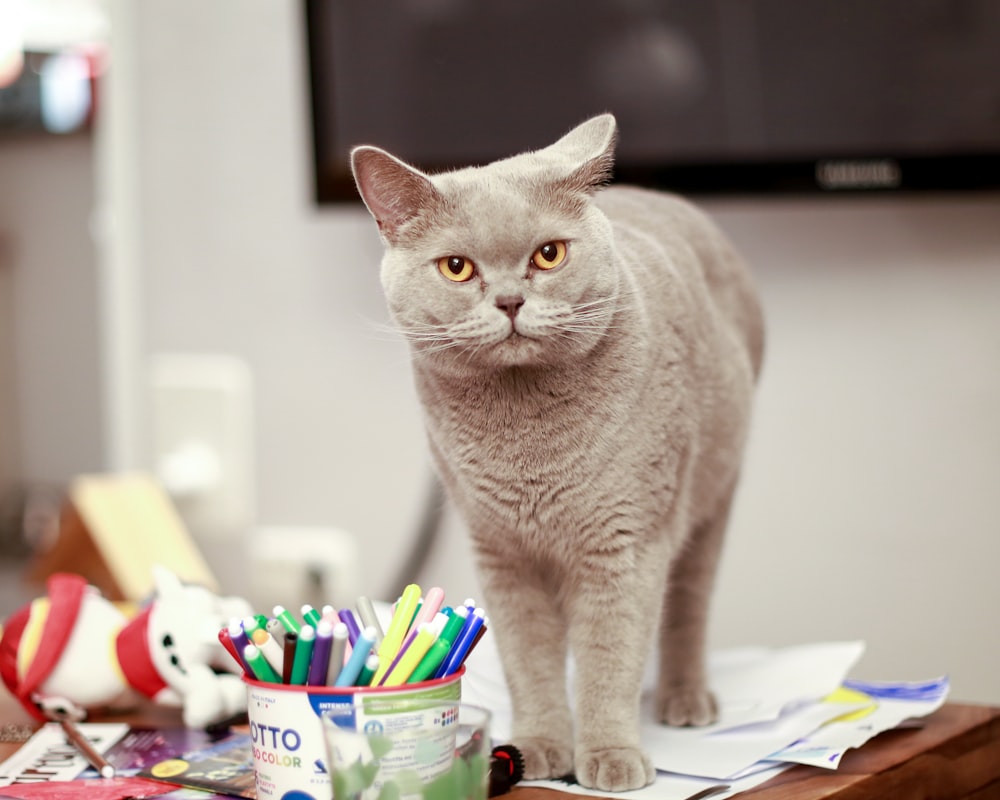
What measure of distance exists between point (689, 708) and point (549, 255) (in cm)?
37

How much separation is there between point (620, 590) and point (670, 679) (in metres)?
0.17

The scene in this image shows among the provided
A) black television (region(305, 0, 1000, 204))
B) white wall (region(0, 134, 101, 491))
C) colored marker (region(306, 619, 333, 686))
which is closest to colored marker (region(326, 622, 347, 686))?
colored marker (region(306, 619, 333, 686))

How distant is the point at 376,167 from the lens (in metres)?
0.72

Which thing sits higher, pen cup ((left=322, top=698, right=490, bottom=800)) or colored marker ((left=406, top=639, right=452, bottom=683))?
colored marker ((left=406, top=639, right=452, bottom=683))

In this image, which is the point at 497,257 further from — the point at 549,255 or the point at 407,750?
the point at 407,750

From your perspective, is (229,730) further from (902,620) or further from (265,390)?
(265,390)

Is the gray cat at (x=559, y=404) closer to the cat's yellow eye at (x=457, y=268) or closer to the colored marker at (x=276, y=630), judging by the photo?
the cat's yellow eye at (x=457, y=268)

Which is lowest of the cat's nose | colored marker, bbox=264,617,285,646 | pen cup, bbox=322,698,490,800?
pen cup, bbox=322,698,490,800

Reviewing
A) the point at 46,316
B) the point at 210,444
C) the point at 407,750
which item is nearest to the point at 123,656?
the point at 407,750

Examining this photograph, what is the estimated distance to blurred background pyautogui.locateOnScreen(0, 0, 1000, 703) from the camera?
3.89ft

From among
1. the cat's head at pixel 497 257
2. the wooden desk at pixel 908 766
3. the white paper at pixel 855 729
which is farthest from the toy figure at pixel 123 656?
the white paper at pixel 855 729

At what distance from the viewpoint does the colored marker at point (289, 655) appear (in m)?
0.62

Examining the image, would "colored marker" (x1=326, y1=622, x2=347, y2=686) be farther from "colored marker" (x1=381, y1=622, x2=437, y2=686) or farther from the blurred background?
Result: the blurred background

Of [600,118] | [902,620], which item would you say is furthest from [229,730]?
[902,620]
